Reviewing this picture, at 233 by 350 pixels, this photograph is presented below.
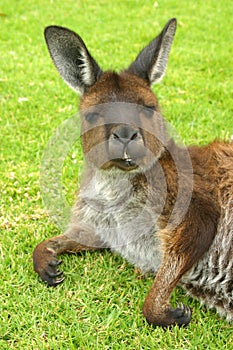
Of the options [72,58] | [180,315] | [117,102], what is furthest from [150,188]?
[72,58]

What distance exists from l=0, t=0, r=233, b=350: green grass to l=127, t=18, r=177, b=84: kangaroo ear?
1.22m

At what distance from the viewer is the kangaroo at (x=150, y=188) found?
3010mm

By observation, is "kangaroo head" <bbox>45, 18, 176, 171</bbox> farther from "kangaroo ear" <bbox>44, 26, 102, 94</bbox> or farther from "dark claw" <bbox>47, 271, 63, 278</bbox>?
"dark claw" <bbox>47, 271, 63, 278</bbox>

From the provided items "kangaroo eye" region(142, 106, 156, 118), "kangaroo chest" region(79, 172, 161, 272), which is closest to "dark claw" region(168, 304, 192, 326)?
"kangaroo chest" region(79, 172, 161, 272)

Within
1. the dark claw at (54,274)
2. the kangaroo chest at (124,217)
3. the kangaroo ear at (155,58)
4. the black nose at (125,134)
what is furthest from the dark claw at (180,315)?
the kangaroo ear at (155,58)

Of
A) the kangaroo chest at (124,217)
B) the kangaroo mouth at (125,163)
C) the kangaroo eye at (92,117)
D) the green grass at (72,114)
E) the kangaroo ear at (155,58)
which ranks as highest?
the kangaroo ear at (155,58)

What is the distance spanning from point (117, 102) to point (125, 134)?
28cm

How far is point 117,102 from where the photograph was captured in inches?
120

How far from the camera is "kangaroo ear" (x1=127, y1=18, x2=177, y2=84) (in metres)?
3.26

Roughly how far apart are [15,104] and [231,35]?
3827mm

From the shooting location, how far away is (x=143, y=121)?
306cm

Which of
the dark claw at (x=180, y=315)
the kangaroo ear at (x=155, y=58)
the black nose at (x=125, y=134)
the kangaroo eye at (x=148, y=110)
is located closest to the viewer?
the black nose at (x=125, y=134)

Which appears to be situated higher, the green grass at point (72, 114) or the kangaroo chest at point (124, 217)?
the kangaroo chest at point (124, 217)

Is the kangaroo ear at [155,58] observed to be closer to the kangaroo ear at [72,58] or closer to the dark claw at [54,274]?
the kangaroo ear at [72,58]
